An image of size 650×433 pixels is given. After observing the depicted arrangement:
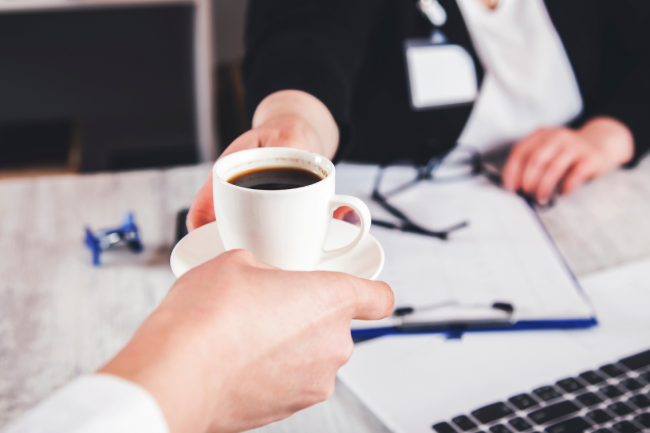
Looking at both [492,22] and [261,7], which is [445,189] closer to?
[492,22]

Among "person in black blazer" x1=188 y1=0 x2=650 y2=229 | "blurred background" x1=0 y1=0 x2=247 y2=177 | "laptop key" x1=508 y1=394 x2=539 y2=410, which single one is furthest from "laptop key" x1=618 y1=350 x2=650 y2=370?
"blurred background" x1=0 y1=0 x2=247 y2=177

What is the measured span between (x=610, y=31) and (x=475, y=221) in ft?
1.99

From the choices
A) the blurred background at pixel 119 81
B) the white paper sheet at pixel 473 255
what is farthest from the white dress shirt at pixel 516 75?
the blurred background at pixel 119 81

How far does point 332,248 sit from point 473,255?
0.24m

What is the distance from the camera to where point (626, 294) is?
1.92 ft

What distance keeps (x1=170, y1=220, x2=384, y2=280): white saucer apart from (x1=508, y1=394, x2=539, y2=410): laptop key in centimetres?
17

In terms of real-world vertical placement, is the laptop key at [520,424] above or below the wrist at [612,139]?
below

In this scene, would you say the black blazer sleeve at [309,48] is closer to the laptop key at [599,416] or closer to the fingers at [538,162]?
the fingers at [538,162]

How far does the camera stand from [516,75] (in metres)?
0.97

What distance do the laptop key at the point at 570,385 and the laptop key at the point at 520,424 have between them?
6 centimetres

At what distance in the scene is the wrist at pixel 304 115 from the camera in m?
0.59

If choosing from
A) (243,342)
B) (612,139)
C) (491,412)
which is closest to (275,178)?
(243,342)

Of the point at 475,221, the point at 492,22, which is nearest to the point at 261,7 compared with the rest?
the point at 492,22

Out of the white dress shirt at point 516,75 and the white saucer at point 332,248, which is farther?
the white dress shirt at point 516,75
